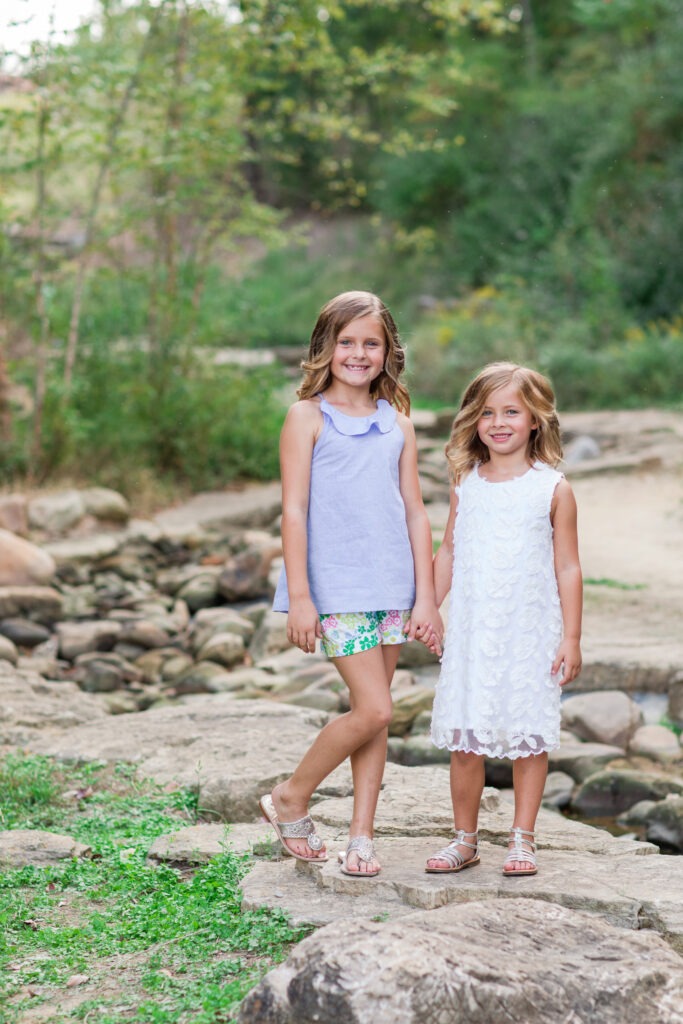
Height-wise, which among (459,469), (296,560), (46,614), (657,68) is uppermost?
(657,68)

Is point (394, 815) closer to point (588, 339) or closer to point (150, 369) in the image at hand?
point (150, 369)

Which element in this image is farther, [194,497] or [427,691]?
[194,497]

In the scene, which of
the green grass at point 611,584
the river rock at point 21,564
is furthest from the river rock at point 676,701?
the river rock at point 21,564

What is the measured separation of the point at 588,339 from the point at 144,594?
9.45m

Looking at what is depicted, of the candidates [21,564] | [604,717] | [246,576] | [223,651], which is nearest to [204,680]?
[223,651]

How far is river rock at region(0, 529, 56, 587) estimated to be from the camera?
8477 mm

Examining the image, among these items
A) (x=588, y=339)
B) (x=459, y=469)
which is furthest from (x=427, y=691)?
(x=588, y=339)

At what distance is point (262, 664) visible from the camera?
679 cm

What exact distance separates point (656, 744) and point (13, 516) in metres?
5.49

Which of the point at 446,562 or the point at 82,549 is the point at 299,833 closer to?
the point at 446,562

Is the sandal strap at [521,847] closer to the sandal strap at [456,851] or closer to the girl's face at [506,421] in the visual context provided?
Answer: the sandal strap at [456,851]

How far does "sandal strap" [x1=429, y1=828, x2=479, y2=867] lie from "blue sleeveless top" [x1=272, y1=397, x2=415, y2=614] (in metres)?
0.64

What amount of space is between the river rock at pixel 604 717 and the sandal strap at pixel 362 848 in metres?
2.80

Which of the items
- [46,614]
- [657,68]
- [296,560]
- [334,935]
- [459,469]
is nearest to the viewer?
[334,935]
